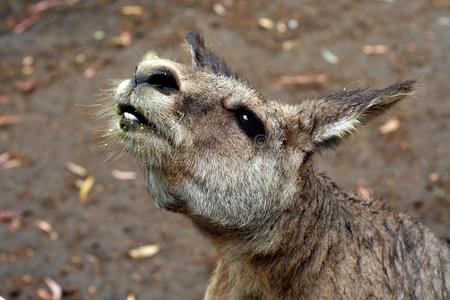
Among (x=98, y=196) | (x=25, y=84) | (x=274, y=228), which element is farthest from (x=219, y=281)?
(x=25, y=84)

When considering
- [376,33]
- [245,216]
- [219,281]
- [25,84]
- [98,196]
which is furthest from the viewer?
[376,33]

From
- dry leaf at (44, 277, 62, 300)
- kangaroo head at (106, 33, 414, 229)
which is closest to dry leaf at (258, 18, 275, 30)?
dry leaf at (44, 277, 62, 300)

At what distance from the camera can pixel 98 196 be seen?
6816 millimetres

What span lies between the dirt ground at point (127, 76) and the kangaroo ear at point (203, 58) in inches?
59.1

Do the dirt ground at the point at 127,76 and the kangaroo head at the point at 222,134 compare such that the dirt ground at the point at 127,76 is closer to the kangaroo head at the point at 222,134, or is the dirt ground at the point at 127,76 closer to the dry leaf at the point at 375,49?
the dry leaf at the point at 375,49

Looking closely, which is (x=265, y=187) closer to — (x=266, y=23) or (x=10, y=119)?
(x=10, y=119)

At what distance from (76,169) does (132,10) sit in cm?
296

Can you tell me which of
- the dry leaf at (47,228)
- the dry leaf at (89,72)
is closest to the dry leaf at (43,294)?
the dry leaf at (47,228)

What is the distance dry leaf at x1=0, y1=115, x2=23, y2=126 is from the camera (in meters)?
7.66

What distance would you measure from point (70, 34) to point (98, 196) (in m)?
2.93

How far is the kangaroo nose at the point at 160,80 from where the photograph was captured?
10.2 ft

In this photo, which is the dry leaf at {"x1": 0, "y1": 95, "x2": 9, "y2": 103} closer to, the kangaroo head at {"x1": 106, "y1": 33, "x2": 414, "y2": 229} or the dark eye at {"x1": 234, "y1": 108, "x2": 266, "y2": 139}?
the kangaroo head at {"x1": 106, "y1": 33, "x2": 414, "y2": 229}

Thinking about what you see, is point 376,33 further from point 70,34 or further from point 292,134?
point 292,134

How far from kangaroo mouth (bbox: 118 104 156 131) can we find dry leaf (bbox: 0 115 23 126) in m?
4.83
